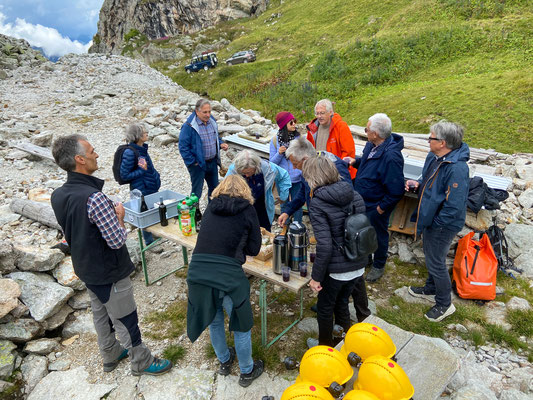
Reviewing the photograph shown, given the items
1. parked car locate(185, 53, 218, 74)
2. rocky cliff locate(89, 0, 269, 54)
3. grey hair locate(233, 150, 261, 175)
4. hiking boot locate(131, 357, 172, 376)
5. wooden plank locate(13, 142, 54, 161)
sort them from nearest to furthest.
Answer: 1. hiking boot locate(131, 357, 172, 376)
2. grey hair locate(233, 150, 261, 175)
3. wooden plank locate(13, 142, 54, 161)
4. parked car locate(185, 53, 218, 74)
5. rocky cliff locate(89, 0, 269, 54)

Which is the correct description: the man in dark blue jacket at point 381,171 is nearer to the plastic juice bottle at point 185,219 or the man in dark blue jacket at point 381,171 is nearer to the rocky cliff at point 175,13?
the plastic juice bottle at point 185,219

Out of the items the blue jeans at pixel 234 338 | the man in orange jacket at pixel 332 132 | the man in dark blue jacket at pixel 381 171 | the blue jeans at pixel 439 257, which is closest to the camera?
the blue jeans at pixel 234 338

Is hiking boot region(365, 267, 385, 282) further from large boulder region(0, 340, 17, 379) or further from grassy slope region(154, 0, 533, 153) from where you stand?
grassy slope region(154, 0, 533, 153)

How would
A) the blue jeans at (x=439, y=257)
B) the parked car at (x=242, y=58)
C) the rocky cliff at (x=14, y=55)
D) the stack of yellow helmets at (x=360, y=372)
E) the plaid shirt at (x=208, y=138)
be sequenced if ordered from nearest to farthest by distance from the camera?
the stack of yellow helmets at (x=360, y=372)
the blue jeans at (x=439, y=257)
the plaid shirt at (x=208, y=138)
the rocky cliff at (x=14, y=55)
the parked car at (x=242, y=58)

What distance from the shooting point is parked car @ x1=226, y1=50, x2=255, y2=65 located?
30.4 meters

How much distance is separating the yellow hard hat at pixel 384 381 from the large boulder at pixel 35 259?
4.47m

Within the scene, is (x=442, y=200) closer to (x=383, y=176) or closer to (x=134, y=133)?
(x=383, y=176)

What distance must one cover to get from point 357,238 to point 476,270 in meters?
2.48

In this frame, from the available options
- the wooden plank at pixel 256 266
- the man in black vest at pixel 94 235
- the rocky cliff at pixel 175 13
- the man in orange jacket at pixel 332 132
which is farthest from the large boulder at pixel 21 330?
the rocky cliff at pixel 175 13

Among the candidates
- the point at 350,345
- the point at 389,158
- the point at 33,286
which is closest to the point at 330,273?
the point at 350,345

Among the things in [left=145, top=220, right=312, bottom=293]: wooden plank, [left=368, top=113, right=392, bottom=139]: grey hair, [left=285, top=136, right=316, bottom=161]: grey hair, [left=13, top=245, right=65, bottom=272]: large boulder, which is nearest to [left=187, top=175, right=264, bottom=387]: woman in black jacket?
[left=145, top=220, right=312, bottom=293]: wooden plank

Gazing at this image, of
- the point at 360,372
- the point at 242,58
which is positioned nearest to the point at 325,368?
the point at 360,372

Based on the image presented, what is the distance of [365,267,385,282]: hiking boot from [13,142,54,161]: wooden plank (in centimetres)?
884

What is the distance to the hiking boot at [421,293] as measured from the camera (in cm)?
470
